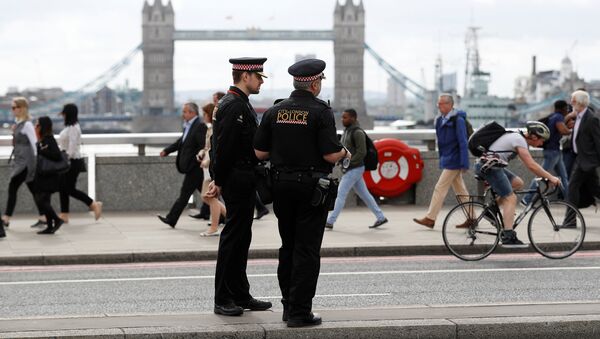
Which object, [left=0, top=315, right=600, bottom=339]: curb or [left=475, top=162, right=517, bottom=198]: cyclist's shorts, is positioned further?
[left=475, top=162, right=517, bottom=198]: cyclist's shorts

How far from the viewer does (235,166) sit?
24.5ft

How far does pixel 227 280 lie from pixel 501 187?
472cm

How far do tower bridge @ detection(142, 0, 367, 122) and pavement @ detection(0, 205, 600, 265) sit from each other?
553ft

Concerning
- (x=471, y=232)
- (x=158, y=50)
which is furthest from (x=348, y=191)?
(x=158, y=50)

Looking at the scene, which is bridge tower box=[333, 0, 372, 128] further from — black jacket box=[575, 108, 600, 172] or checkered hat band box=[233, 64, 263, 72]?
checkered hat band box=[233, 64, 263, 72]

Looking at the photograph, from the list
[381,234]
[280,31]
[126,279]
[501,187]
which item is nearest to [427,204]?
[381,234]

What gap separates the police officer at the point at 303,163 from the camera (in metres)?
7.06

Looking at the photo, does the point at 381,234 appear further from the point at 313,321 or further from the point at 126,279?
the point at 313,321

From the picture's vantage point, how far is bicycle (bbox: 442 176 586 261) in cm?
1147

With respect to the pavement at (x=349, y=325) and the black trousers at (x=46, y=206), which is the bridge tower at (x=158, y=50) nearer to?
the black trousers at (x=46, y=206)

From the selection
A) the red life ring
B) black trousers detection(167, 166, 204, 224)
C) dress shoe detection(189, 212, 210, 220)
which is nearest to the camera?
black trousers detection(167, 166, 204, 224)

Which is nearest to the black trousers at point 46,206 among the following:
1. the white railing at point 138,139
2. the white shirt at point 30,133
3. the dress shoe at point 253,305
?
the white shirt at point 30,133

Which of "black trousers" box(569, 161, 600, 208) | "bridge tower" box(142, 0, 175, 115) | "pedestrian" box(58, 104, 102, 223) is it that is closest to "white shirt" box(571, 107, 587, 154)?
"black trousers" box(569, 161, 600, 208)

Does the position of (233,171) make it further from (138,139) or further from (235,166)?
(138,139)
